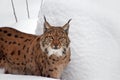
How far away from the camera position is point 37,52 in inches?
29.2

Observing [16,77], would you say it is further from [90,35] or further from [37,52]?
[90,35]

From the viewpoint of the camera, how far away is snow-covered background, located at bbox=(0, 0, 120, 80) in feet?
2.78

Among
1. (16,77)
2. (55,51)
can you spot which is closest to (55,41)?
(55,51)

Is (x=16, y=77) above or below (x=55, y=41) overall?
below

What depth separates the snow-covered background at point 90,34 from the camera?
847 millimetres

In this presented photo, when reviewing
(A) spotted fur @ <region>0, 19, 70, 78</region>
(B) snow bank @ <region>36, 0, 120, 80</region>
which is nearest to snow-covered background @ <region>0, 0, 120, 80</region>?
(B) snow bank @ <region>36, 0, 120, 80</region>

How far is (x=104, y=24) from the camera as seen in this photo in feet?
3.02

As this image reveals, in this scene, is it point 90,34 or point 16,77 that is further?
point 90,34

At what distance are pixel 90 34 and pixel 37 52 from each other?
221 mm

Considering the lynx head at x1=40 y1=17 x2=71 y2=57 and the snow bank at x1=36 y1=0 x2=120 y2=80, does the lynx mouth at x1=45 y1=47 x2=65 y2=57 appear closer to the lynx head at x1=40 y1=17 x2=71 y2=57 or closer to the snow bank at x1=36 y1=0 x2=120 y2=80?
the lynx head at x1=40 y1=17 x2=71 y2=57

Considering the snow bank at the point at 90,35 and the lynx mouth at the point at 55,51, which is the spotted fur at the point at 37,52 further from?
the snow bank at the point at 90,35

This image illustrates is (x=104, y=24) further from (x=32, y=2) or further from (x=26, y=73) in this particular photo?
(x=32, y=2)

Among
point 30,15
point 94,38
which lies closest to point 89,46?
point 94,38

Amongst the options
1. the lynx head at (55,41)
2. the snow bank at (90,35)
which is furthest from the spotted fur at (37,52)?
the snow bank at (90,35)
